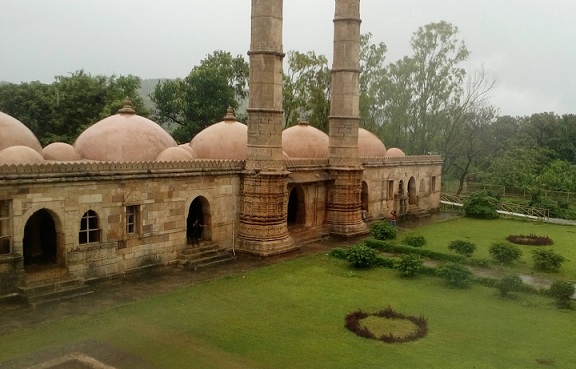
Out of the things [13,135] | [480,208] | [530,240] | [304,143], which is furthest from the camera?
[480,208]

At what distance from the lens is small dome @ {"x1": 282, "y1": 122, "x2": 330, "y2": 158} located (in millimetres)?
20922

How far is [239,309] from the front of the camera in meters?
10.7

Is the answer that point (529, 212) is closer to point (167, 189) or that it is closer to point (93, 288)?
point (167, 189)

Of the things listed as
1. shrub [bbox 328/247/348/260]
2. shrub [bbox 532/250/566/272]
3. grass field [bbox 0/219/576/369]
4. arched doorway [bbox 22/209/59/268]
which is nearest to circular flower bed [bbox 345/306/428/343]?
grass field [bbox 0/219/576/369]

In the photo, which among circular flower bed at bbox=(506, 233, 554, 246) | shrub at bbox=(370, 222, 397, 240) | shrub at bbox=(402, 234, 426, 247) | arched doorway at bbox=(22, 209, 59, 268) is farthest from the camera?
circular flower bed at bbox=(506, 233, 554, 246)

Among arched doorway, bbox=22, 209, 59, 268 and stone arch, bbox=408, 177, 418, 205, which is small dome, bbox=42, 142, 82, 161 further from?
stone arch, bbox=408, 177, 418, 205

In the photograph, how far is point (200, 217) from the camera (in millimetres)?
15820

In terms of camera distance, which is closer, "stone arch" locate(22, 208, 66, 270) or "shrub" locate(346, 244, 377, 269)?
"stone arch" locate(22, 208, 66, 270)

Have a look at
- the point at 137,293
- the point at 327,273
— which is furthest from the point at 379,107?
the point at 137,293

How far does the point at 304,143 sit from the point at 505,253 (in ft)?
29.0

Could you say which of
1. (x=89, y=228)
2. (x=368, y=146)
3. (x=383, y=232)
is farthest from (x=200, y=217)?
(x=368, y=146)

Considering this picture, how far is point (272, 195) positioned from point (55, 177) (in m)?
6.33

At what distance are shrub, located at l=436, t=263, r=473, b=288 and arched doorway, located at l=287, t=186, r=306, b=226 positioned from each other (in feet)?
22.7

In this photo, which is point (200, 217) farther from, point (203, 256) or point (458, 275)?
point (458, 275)
